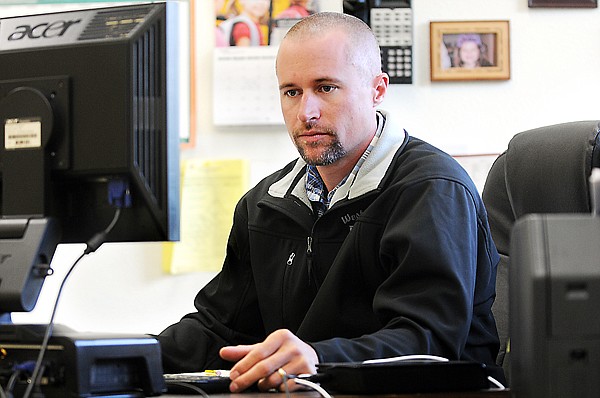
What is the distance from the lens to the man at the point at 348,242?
144cm

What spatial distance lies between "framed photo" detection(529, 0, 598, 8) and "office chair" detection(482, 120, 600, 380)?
26.6 inches

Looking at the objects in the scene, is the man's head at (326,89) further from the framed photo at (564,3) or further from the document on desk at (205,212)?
the framed photo at (564,3)

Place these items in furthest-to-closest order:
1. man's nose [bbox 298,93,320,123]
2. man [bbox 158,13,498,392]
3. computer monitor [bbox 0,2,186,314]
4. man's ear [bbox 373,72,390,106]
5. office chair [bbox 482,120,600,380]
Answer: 1. man's ear [bbox 373,72,390,106]
2. man's nose [bbox 298,93,320,123]
3. office chair [bbox 482,120,600,380]
4. man [bbox 158,13,498,392]
5. computer monitor [bbox 0,2,186,314]

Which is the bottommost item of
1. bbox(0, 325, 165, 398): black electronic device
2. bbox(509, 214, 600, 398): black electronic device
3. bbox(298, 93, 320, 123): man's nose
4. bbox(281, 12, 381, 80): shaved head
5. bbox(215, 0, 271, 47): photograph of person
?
bbox(0, 325, 165, 398): black electronic device

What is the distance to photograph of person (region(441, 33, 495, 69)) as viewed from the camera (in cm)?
229

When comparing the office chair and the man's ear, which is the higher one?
the man's ear

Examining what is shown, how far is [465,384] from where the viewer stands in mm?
1074

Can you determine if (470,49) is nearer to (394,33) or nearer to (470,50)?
(470,50)

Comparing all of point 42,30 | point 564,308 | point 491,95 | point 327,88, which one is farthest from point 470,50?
point 564,308

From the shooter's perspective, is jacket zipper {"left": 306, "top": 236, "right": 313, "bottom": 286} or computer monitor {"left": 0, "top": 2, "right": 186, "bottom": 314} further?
jacket zipper {"left": 306, "top": 236, "right": 313, "bottom": 286}

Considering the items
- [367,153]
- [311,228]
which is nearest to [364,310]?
[311,228]

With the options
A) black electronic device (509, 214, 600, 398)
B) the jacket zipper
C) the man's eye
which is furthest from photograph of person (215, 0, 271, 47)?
black electronic device (509, 214, 600, 398)

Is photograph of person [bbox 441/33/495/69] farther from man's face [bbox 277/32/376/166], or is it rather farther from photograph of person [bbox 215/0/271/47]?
man's face [bbox 277/32/376/166]

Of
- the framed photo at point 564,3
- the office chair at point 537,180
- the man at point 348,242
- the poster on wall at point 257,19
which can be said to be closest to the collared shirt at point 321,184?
the man at point 348,242
